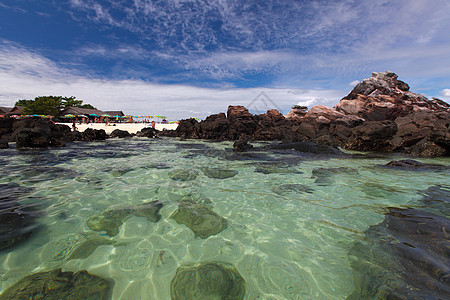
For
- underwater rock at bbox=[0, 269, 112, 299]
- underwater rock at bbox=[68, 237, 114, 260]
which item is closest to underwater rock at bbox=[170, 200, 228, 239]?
underwater rock at bbox=[68, 237, 114, 260]

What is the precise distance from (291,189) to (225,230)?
2.86 meters

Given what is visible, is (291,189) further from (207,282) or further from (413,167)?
(413,167)

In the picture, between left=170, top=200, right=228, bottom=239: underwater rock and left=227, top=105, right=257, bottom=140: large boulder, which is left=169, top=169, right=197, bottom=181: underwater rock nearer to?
left=170, top=200, right=228, bottom=239: underwater rock

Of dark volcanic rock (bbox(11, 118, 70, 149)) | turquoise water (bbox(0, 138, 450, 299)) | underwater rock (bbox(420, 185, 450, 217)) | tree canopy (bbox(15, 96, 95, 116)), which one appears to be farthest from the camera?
tree canopy (bbox(15, 96, 95, 116))

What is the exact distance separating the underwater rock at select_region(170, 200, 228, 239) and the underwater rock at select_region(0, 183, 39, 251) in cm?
224

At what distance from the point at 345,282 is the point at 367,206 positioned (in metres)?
2.83

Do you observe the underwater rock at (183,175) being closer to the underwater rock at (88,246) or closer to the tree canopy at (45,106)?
the underwater rock at (88,246)

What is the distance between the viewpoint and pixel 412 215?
3.75m

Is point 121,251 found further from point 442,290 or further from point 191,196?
point 442,290

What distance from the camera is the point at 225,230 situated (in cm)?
338

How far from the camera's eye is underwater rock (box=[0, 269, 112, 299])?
1.92 meters

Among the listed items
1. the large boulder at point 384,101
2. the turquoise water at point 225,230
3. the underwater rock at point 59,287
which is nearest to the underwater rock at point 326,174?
the turquoise water at point 225,230

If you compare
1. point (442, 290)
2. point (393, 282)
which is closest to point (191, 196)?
point (393, 282)

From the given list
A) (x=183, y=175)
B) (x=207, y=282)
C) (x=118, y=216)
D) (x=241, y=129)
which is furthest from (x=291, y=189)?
(x=241, y=129)
